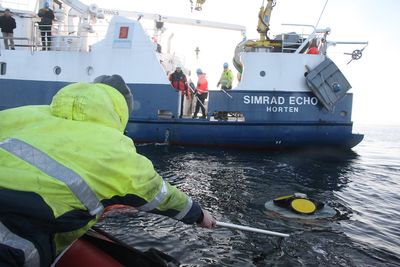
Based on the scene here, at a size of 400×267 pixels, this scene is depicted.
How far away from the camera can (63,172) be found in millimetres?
1328

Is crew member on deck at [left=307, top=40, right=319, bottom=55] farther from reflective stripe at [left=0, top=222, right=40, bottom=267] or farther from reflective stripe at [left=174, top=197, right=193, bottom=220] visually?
reflective stripe at [left=0, top=222, right=40, bottom=267]

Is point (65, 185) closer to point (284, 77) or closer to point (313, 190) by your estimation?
point (313, 190)

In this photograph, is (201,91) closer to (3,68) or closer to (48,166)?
(3,68)

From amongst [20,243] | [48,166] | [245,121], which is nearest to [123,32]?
[245,121]

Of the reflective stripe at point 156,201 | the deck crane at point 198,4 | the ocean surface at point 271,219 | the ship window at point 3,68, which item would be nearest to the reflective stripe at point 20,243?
the reflective stripe at point 156,201

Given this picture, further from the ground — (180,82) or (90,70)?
(90,70)

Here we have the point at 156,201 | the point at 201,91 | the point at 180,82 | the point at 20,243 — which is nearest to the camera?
the point at 20,243

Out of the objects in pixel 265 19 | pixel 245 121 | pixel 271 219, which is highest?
pixel 265 19

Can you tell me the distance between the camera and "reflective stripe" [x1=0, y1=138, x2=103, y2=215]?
132 centimetres

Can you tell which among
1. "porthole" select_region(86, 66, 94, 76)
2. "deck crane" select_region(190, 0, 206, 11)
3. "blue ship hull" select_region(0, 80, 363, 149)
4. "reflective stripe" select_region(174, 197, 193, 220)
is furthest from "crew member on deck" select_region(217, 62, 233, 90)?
"reflective stripe" select_region(174, 197, 193, 220)

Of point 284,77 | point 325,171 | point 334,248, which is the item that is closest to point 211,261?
point 334,248

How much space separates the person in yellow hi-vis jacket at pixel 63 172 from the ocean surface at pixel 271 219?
2.18 meters

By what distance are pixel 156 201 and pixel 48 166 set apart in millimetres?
565

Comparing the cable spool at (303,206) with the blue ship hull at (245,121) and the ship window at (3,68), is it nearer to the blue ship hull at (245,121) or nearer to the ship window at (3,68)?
the blue ship hull at (245,121)
